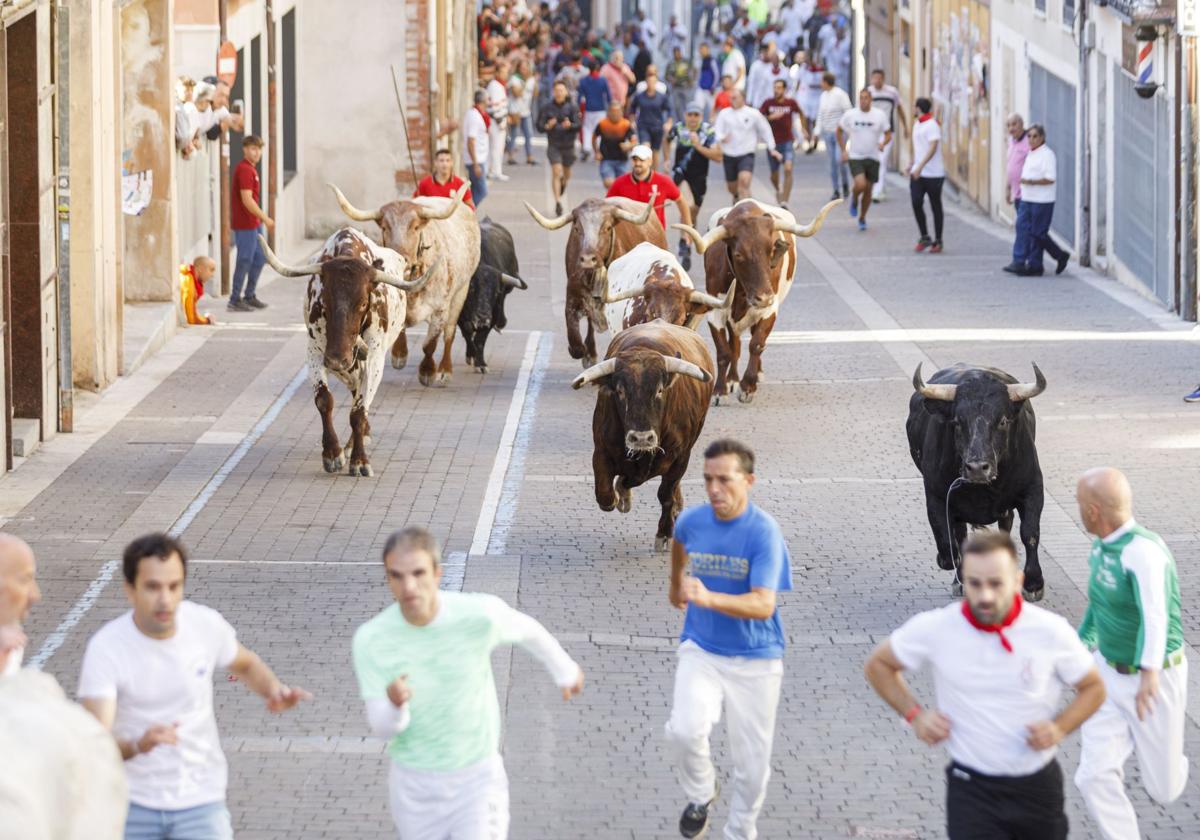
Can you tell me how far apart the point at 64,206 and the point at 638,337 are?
593 centimetres

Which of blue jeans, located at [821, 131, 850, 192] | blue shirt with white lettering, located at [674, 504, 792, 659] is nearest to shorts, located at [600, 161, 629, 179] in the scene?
blue jeans, located at [821, 131, 850, 192]

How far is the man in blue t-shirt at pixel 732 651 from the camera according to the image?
814 centimetres

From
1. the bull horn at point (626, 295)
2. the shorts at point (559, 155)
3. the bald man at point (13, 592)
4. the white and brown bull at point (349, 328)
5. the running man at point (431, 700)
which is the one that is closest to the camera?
the bald man at point (13, 592)

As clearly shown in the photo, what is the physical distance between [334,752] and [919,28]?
1314 inches

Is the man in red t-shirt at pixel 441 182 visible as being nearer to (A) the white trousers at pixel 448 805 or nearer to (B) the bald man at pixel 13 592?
(A) the white trousers at pixel 448 805

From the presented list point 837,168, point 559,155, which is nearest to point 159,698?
point 559,155

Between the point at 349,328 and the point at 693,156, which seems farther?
the point at 693,156

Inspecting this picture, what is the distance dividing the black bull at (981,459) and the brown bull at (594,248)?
670cm

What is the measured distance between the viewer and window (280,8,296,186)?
3053 centimetres

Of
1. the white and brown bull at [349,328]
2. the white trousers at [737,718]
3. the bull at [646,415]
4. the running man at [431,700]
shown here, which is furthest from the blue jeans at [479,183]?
the running man at [431,700]

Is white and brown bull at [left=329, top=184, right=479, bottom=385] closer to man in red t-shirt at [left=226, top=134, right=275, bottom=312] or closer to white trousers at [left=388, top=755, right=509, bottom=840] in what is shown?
man in red t-shirt at [left=226, top=134, right=275, bottom=312]

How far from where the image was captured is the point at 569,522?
14.1m

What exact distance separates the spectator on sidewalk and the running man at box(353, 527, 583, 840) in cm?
2042

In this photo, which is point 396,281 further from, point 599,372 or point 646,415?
point 646,415
